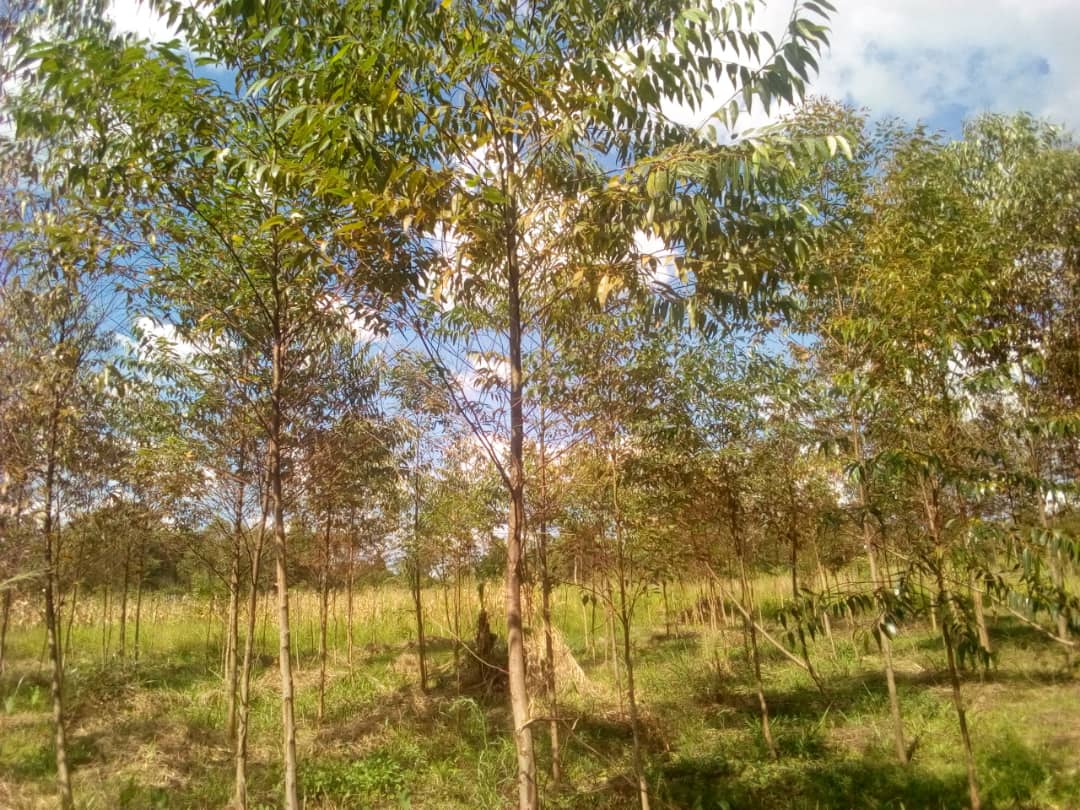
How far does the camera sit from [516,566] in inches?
146

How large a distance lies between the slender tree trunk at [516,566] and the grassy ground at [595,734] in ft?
7.39

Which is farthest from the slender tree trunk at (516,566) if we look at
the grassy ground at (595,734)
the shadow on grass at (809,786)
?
the shadow on grass at (809,786)

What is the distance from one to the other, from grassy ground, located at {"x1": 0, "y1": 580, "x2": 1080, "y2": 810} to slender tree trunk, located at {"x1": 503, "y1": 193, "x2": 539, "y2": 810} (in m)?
2.25

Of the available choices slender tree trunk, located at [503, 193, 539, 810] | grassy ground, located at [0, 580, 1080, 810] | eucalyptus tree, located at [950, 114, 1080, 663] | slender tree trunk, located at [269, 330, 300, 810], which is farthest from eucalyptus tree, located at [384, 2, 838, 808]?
eucalyptus tree, located at [950, 114, 1080, 663]

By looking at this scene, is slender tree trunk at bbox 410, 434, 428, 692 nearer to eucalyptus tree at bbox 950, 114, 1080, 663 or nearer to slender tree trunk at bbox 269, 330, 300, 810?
slender tree trunk at bbox 269, 330, 300, 810

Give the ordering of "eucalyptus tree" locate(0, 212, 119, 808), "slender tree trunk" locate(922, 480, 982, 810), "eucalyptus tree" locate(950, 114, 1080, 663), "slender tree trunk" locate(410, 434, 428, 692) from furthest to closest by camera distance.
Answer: "slender tree trunk" locate(410, 434, 428, 692) → "eucalyptus tree" locate(950, 114, 1080, 663) → "eucalyptus tree" locate(0, 212, 119, 808) → "slender tree trunk" locate(922, 480, 982, 810)

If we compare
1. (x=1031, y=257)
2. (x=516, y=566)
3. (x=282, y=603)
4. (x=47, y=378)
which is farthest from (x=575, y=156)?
(x=1031, y=257)

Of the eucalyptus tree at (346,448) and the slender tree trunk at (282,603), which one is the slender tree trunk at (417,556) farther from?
the slender tree trunk at (282,603)

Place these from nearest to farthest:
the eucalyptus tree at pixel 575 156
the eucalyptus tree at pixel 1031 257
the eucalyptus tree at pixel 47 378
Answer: the eucalyptus tree at pixel 575 156
the eucalyptus tree at pixel 47 378
the eucalyptus tree at pixel 1031 257

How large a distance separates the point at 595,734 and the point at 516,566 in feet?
21.6

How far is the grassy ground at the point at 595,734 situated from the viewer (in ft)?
23.7

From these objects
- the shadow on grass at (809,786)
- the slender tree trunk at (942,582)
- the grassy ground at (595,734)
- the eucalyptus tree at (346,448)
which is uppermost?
the eucalyptus tree at (346,448)

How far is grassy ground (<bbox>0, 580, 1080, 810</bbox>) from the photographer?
724 centimetres

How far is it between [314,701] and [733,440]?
24.9 ft
